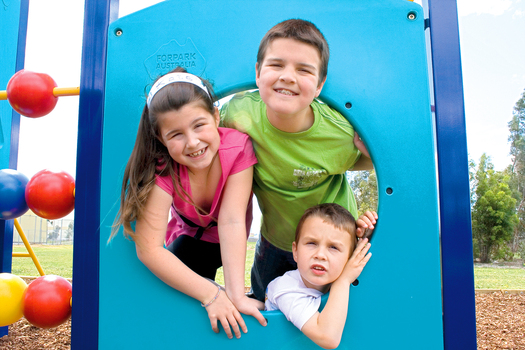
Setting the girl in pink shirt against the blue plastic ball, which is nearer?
the girl in pink shirt

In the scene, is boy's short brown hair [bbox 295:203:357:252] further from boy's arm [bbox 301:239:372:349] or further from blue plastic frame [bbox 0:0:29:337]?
blue plastic frame [bbox 0:0:29:337]

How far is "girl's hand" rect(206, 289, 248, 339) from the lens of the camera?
99cm

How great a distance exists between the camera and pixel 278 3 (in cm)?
113

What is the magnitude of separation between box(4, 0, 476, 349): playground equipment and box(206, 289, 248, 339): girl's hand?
0.11ft

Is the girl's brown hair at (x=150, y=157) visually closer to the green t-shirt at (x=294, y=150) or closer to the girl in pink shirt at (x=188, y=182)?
the girl in pink shirt at (x=188, y=182)

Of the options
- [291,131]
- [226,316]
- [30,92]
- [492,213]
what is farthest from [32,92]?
[492,213]

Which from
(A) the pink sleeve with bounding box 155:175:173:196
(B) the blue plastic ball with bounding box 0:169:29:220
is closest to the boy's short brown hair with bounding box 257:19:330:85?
(A) the pink sleeve with bounding box 155:175:173:196

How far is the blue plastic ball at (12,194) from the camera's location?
1.53m

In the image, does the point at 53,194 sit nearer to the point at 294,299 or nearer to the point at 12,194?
the point at 12,194

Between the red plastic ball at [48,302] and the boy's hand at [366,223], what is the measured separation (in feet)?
3.47

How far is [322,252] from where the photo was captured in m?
1.00

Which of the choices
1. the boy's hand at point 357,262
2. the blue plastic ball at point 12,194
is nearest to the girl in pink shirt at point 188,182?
the boy's hand at point 357,262

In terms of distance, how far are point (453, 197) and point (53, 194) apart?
1.35 meters

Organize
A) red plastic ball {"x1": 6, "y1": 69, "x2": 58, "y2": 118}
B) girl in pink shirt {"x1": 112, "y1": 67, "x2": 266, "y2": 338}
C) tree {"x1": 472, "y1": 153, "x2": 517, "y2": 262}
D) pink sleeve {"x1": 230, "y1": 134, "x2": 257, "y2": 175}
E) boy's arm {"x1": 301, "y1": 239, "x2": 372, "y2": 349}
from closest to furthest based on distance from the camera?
boy's arm {"x1": 301, "y1": 239, "x2": 372, "y2": 349}, girl in pink shirt {"x1": 112, "y1": 67, "x2": 266, "y2": 338}, pink sleeve {"x1": 230, "y1": 134, "x2": 257, "y2": 175}, red plastic ball {"x1": 6, "y1": 69, "x2": 58, "y2": 118}, tree {"x1": 472, "y1": 153, "x2": 517, "y2": 262}
